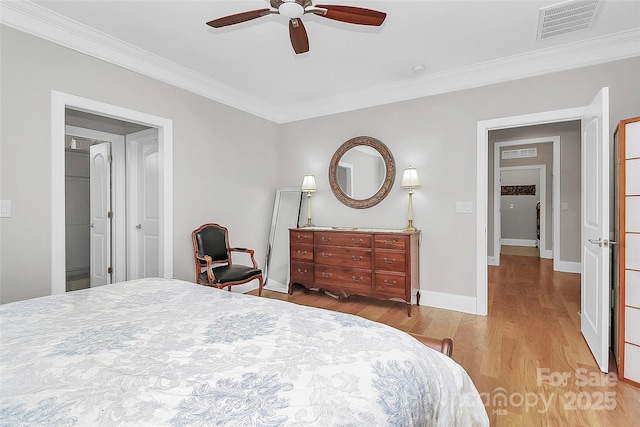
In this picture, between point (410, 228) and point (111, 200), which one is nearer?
point (410, 228)

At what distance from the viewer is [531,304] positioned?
11.9 feet

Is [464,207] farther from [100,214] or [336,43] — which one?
[100,214]

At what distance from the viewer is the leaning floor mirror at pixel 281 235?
436cm

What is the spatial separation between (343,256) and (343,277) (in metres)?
0.25

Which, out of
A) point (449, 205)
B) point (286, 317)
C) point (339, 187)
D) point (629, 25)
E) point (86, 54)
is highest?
point (629, 25)

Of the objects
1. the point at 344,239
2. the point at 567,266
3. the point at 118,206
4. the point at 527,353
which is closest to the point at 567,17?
the point at 527,353

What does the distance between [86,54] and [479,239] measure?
4128 mm

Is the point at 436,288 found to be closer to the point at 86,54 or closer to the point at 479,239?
the point at 479,239

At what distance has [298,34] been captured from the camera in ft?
6.59

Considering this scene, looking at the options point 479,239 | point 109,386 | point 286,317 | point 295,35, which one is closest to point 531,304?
point 479,239

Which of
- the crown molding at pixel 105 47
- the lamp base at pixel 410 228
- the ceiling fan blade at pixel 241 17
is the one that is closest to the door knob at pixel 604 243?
the lamp base at pixel 410 228

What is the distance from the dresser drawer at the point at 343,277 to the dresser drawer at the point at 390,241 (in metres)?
0.35

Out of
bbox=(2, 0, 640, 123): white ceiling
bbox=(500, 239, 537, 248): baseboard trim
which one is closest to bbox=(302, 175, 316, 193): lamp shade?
bbox=(2, 0, 640, 123): white ceiling

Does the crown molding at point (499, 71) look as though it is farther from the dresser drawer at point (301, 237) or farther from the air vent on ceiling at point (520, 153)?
the air vent on ceiling at point (520, 153)
